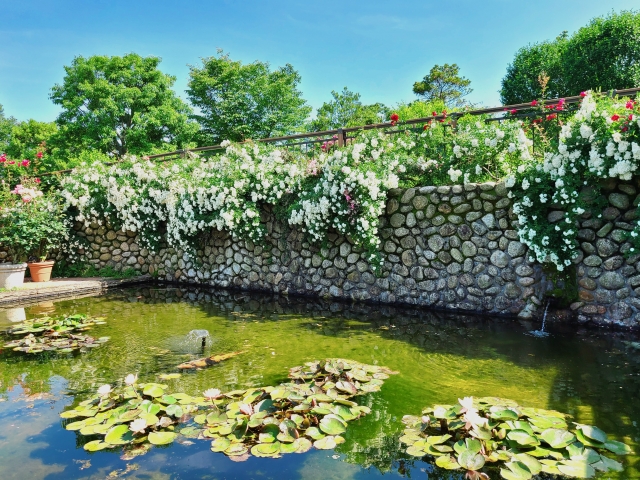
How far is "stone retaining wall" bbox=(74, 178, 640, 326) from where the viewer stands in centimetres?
550

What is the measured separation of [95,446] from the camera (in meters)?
3.22

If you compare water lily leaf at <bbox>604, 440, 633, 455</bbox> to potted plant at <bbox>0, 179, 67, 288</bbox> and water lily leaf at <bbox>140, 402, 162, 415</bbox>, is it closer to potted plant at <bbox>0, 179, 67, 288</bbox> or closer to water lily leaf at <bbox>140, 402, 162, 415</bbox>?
water lily leaf at <bbox>140, 402, 162, 415</bbox>

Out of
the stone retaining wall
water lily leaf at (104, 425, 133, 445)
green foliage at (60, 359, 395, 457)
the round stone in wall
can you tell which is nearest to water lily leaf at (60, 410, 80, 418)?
green foliage at (60, 359, 395, 457)

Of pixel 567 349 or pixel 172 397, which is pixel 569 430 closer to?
pixel 567 349

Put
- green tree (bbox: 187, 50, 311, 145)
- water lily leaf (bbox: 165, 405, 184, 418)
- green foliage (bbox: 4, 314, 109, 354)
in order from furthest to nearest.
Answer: green tree (bbox: 187, 50, 311, 145) < green foliage (bbox: 4, 314, 109, 354) < water lily leaf (bbox: 165, 405, 184, 418)

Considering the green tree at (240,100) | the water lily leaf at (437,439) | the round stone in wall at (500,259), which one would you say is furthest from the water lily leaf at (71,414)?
the green tree at (240,100)

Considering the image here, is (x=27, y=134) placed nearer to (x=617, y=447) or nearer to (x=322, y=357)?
(x=322, y=357)

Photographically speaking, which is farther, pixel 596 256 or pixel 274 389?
pixel 596 256

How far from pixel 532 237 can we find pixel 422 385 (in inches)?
107

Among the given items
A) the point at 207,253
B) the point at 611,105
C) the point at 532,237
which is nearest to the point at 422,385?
the point at 532,237

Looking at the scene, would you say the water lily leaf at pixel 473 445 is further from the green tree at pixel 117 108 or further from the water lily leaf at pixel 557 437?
the green tree at pixel 117 108

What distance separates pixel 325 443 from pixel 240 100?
813 inches

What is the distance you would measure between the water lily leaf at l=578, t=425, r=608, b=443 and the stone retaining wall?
3.00 m

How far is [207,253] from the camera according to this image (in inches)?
380
